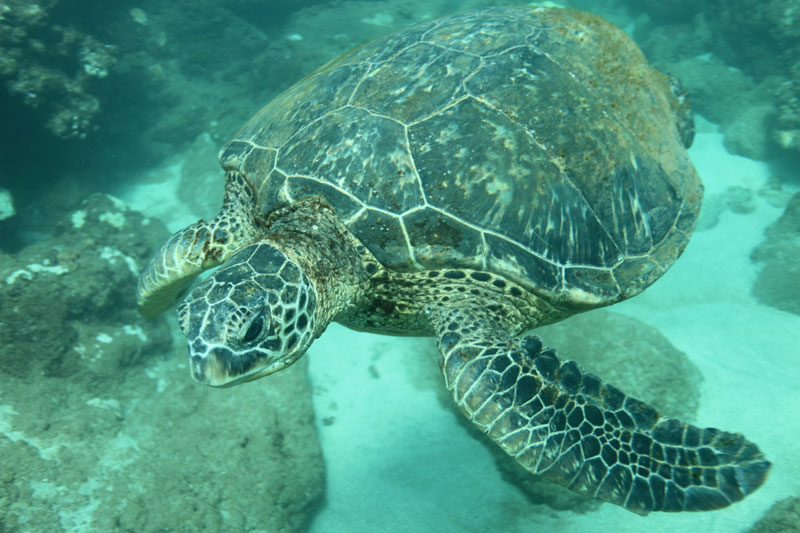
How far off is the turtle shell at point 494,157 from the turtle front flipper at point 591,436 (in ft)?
1.76

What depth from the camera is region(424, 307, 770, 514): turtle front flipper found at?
214 centimetres

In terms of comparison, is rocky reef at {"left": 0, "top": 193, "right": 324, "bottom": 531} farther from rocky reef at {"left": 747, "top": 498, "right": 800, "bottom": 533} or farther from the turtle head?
rocky reef at {"left": 747, "top": 498, "right": 800, "bottom": 533}

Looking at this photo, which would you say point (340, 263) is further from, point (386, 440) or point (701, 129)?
point (701, 129)

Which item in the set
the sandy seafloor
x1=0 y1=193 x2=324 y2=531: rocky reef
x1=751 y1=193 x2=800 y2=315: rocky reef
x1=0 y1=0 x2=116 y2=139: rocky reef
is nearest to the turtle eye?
x1=0 y1=193 x2=324 y2=531: rocky reef

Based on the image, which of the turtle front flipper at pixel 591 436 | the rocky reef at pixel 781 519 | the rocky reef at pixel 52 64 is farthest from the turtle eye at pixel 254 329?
the rocky reef at pixel 52 64

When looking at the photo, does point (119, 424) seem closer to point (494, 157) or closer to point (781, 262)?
point (494, 157)

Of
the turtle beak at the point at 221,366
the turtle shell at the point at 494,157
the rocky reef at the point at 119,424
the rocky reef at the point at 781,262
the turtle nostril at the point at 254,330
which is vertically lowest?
the rocky reef at the point at 119,424

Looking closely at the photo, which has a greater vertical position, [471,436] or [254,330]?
[254,330]

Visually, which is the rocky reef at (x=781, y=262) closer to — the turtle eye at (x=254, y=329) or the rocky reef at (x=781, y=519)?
the rocky reef at (x=781, y=519)

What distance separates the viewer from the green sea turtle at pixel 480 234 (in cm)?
221

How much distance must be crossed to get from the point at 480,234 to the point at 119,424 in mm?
4159

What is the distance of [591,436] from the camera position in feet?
7.45

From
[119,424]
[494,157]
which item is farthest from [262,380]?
[494,157]

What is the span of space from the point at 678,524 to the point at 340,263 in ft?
11.5
